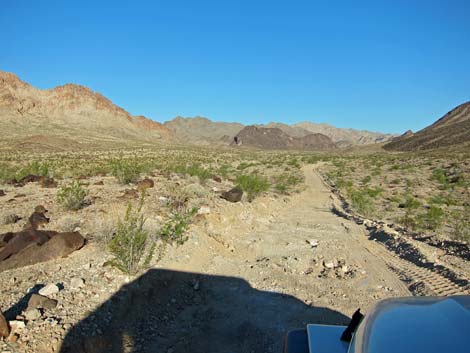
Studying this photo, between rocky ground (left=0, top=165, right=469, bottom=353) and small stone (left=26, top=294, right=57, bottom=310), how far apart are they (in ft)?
0.04

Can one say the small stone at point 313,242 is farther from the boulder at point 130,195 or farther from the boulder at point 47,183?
the boulder at point 47,183

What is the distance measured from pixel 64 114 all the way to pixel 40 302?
111 meters

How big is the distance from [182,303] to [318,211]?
28.6ft

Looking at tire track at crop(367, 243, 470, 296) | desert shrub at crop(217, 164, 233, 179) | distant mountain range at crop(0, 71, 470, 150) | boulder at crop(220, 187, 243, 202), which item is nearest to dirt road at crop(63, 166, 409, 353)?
tire track at crop(367, 243, 470, 296)

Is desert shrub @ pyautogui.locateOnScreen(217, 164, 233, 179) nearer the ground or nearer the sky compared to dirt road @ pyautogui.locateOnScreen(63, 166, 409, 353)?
nearer the sky

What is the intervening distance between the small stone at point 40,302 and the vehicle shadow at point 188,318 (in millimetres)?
498

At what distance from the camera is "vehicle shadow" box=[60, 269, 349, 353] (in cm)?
452

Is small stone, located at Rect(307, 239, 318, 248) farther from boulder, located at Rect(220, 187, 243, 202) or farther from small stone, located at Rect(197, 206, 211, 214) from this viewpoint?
boulder, located at Rect(220, 187, 243, 202)

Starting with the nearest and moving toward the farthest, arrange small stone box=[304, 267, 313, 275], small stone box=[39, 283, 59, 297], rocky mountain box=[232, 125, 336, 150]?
small stone box=[39, 283, 59, 297] < small stone box=[304, 267, 313, 275] < rocky mountain box=[232, 125, 336, 150]

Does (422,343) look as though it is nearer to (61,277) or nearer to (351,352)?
(351,352)

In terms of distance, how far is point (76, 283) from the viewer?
5234 mm

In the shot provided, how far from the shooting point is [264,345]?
4680 mm

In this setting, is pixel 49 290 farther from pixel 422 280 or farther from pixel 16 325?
pixel 422 280

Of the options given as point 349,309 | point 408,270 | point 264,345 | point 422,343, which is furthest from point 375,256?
point 422,343
